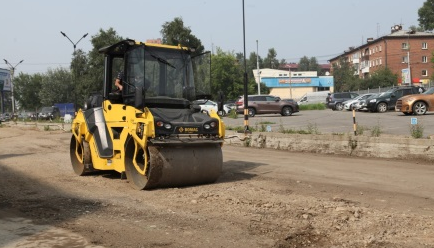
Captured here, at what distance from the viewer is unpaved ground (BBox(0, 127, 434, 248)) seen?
5555mm

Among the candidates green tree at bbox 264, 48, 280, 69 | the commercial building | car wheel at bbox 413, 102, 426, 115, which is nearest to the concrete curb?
car wheel at bbox 413, 102, 426, 115

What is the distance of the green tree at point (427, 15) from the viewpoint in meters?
89.1

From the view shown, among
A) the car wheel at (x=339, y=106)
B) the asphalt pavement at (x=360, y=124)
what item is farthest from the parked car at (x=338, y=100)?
the asphalt pavement at (x=360, y=124)

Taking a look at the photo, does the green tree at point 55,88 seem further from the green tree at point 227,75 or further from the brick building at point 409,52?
the brick building at point 409,52

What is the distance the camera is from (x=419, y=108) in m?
25.9

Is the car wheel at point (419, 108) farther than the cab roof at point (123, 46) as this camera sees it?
Yes

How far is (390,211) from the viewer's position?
21.9ft

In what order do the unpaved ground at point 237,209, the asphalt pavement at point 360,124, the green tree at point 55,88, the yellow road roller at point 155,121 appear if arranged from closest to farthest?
the unpaved ground at point 237,209
the yellow road roller at point 155,121
the asphalt pavement at point 360,124
the green tree at point 55,88

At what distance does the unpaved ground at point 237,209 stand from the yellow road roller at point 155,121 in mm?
379

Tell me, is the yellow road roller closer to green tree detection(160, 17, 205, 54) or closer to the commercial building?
green tree detection(160, 17, 205, 54)

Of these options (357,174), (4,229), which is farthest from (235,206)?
(357,174)

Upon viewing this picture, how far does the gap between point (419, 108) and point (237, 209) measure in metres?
21.7

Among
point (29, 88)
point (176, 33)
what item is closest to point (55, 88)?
point (29, 88)

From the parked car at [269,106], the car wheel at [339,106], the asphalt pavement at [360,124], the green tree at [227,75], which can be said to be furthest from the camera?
the green tree at [227,75]
